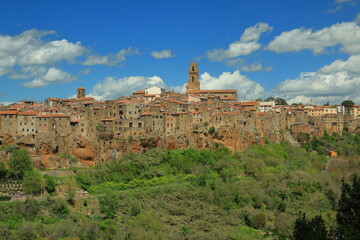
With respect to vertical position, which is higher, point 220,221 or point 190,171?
point 190,171

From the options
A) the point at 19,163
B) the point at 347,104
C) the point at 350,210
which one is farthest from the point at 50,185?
the point at 347,104

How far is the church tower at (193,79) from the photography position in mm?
75125

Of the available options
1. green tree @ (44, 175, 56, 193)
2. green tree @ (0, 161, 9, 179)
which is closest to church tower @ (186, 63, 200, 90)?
green tree @ (44, 175, 56, 193)

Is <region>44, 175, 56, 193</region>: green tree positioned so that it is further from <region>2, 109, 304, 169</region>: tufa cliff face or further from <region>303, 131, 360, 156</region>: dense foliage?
<region>303, 131, 360, 156</region>: dense foliage

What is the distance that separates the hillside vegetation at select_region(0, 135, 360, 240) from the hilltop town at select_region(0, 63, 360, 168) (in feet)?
5.76

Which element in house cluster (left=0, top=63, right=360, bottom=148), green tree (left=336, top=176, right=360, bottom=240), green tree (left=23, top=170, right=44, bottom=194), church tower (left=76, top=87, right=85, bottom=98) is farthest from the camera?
church tower (left=76, top=87, right=85, bottom=98)

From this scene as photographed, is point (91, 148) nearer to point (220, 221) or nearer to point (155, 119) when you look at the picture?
point (155, 119)

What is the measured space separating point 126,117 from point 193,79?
2721 cm

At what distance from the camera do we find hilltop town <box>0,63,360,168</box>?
45188mm

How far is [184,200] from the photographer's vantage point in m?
41.2

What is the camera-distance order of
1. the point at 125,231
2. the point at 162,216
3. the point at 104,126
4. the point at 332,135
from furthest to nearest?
the point at 332,135, the point at 104,126, the point at 162,216, the point at 125,231

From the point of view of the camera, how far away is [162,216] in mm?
37969

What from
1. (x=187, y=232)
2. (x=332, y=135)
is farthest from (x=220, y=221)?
(x=332, y=135)

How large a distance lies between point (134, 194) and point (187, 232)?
24.6 feet
